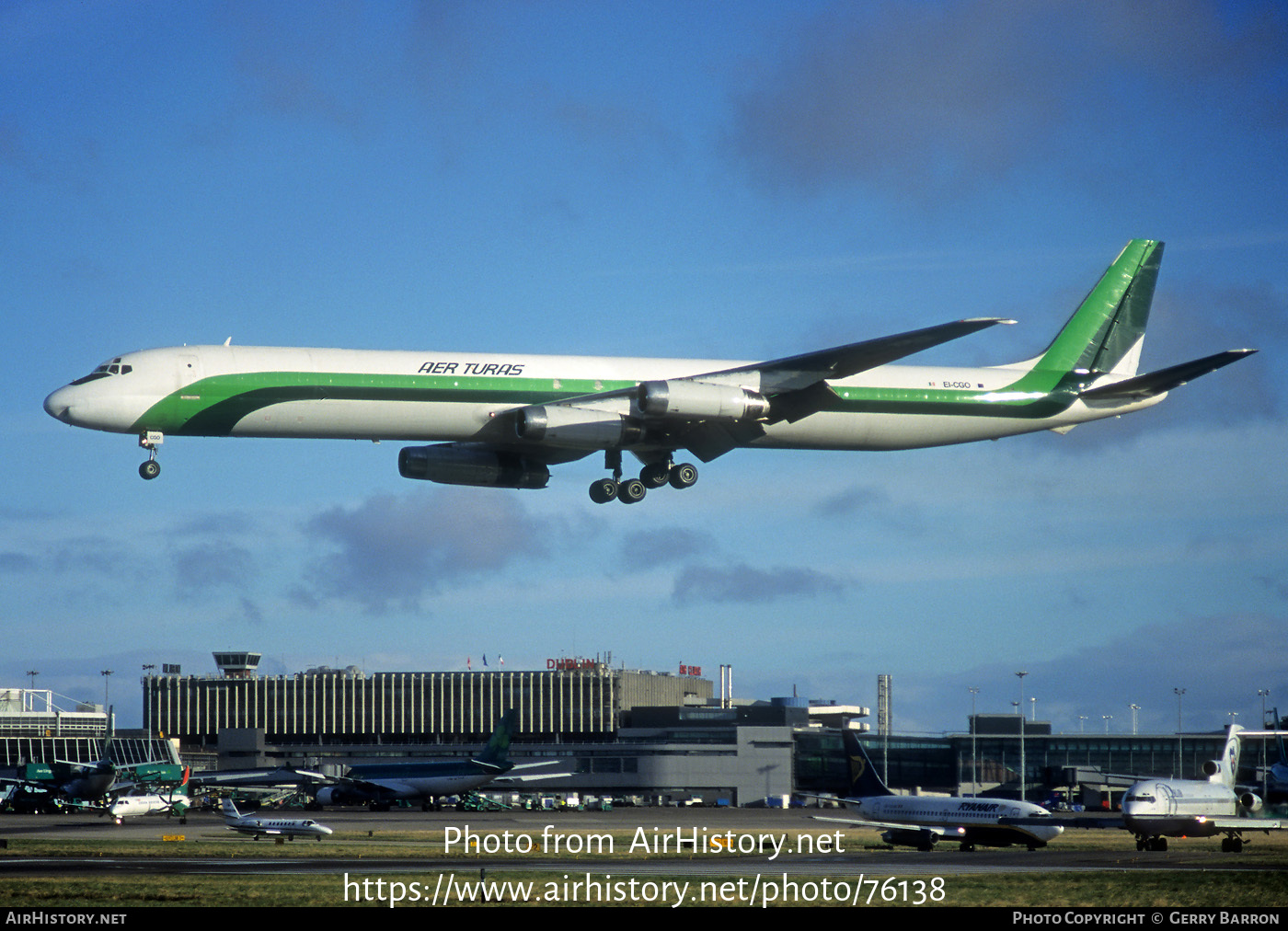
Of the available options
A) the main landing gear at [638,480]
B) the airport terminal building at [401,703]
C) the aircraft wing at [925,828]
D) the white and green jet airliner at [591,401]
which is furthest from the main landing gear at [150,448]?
the airport terminal building at [401,703]

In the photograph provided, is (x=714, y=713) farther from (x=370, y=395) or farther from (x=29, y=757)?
(x=370, y=395)

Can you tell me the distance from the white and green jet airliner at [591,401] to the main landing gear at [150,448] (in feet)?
0.15

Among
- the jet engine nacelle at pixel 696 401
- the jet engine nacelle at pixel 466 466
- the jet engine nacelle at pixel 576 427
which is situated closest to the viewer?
the jet engine nacelle at pixel 576 427

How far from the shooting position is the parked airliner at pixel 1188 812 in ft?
191

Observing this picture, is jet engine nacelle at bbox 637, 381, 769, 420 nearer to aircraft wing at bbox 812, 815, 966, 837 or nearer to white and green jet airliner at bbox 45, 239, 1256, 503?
white and green jet airliner at bbox 45, 239, 1256, 503

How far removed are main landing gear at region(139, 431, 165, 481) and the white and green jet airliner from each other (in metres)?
0.05

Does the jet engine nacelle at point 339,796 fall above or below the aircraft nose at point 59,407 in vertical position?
below

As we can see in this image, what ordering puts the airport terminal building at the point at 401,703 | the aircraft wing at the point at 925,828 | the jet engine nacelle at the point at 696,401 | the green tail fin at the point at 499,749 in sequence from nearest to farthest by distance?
the jet engine nacelle at the point at 696,401
the aircraft wing at the point at 925,828
the green tail fin at the point at 499,749
the airport terminal building at the point at 401,703

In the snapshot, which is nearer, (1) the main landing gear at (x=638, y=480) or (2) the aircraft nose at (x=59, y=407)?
(2) the aircraft nose at (x=59, y=407)

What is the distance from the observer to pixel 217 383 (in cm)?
4472

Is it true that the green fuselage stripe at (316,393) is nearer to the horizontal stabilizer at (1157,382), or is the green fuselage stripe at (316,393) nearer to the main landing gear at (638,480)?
the main landing gear at (638,480)

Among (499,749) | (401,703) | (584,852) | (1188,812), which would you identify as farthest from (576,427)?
(401,703)

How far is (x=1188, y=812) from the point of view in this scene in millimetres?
59469
